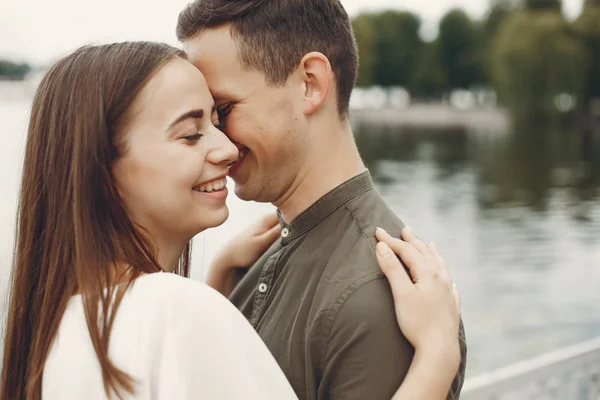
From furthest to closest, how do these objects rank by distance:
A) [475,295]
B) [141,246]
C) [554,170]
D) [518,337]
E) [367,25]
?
[367,25]
[554,170]
[475,295]
[518,337]
[141,246]

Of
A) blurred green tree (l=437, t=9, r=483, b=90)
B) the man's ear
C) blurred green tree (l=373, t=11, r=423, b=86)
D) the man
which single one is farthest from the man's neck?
blurred green tree (l=373, t=11, r=423, b=86)

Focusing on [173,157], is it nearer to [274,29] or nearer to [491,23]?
[274,29]

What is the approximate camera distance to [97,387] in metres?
1.45

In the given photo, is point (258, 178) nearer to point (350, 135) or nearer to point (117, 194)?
point (350, 135)

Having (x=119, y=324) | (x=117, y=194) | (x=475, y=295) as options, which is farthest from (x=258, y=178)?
(x=475, y=295)

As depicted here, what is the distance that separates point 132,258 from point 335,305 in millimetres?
471

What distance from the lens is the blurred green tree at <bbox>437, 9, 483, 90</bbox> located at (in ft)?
243

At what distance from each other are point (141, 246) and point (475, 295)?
10997 mm

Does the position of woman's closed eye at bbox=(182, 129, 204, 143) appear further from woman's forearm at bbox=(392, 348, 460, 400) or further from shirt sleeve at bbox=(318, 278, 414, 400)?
woman's forearm at bbox=(392, 348, 460, 400)

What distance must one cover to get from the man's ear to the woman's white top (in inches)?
28.1

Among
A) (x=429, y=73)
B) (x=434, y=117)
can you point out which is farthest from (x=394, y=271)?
(x=434, y=117)

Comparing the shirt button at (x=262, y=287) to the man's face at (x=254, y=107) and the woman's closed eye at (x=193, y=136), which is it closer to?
the man's face at (x=254, y=107)

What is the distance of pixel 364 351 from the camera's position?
5.61 ft

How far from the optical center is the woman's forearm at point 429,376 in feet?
5.65
